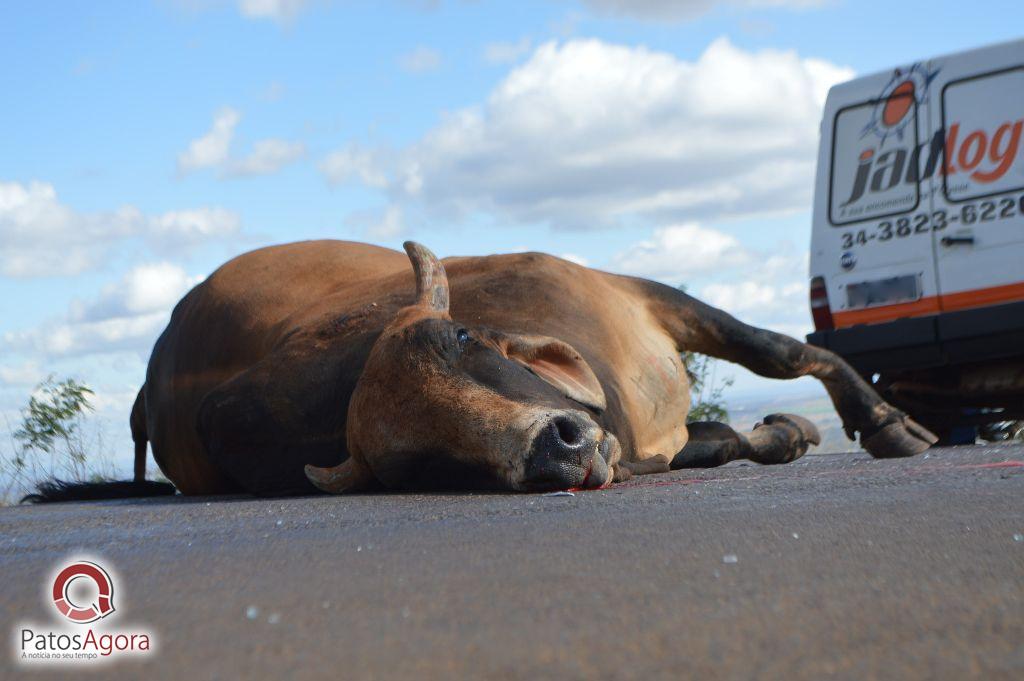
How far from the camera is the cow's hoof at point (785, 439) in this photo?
9.10m

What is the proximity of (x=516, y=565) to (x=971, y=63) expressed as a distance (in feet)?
25.6

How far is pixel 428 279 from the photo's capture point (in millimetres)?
6664

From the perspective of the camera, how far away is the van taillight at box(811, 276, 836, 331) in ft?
35.0

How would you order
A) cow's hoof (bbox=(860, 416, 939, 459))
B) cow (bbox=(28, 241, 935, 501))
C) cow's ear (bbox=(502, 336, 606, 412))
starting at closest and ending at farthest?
cow (bbox=(28, 241, 935, 501)), cow's ear (bbox=(502, 336, 606, 412)), cow's hoof (bbox=(860, 416, 939, 459))

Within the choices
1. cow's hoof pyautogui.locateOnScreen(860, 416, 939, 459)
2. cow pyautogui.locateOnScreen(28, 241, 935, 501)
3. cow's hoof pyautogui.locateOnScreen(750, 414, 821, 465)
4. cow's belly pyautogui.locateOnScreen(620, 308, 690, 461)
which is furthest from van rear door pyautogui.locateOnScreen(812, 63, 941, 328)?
cow's belly pyautogui.locateOnScreen(620, 308, 690, 461)

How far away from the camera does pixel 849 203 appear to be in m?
10.6

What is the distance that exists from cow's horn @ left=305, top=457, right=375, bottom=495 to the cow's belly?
1.57 metres

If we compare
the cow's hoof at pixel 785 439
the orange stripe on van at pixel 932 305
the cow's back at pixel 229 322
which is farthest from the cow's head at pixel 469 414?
the orange stripe on van at pixel 932 305

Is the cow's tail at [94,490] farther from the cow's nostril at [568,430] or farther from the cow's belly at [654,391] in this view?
the cow's nostril at [568,430]

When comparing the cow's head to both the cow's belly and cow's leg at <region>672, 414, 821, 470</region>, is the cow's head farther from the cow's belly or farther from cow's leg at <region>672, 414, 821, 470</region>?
cow's leg at <region>672, 414, 821, 470</region>

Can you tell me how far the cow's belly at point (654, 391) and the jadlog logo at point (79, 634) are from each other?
445 cm

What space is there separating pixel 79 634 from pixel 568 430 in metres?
2.99

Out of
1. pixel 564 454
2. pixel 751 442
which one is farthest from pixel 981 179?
pixel 564 454

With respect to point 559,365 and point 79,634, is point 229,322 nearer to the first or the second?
point 559,365
